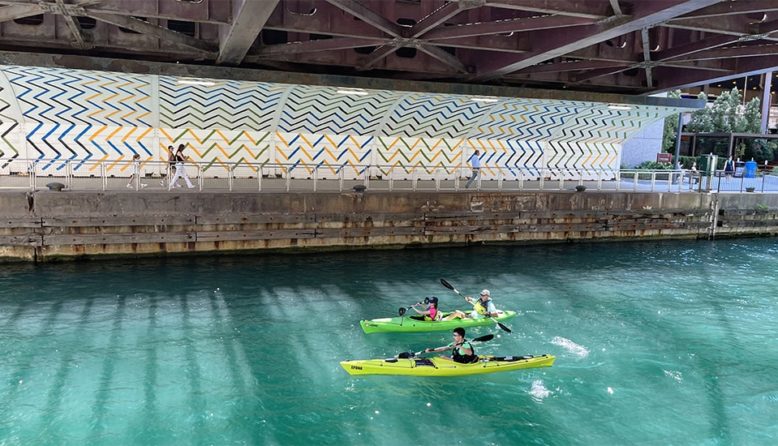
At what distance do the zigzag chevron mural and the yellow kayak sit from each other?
11475 mm

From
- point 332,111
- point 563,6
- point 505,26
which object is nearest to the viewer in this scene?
point 563,6

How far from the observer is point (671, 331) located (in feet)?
47.6

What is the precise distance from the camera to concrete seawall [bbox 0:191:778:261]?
63.9ft

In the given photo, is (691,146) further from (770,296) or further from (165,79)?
(165,79)

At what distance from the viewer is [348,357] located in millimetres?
12250

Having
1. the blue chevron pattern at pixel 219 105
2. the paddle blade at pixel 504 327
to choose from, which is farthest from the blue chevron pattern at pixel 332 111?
the paddle blade at pixel 504 327

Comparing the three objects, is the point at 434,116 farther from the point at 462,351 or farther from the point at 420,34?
the point at 462,351

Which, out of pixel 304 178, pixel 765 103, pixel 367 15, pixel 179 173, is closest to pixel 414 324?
pixel 367 15

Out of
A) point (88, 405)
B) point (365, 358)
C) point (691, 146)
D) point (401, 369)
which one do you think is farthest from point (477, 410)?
point (691, 146)

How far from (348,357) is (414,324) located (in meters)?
2.50

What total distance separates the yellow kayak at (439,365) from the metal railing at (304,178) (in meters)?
11.4

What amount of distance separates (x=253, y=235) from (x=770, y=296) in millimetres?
17781

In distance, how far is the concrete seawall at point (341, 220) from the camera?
1948cm

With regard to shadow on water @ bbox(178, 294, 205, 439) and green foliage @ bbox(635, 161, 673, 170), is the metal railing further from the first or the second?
shadow on water @ bbox(178, 294, 205, 439)
